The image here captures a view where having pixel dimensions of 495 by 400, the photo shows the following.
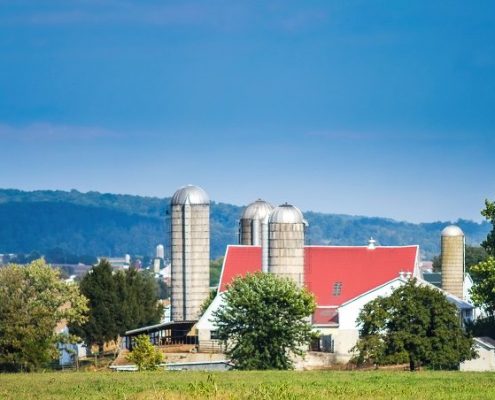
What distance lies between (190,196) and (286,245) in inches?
623

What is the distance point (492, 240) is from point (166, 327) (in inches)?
1152

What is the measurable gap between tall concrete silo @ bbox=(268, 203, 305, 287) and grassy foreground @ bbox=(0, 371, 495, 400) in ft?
88.2

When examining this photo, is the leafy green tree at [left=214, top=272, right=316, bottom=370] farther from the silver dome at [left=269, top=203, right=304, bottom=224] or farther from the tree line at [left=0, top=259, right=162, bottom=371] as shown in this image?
the silver dome at [left=269, top=203, right=304, bottom=224]

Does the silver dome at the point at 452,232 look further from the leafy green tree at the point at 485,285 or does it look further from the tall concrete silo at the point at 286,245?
the leafy green tree at the point at 485,285

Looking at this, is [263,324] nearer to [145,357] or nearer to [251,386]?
[145,357]

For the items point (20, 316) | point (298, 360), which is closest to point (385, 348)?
point (298, 360)

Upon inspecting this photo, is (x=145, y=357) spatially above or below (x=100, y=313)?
below

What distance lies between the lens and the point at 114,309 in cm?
10112

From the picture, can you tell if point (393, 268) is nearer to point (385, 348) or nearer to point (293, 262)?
point (293, 262)

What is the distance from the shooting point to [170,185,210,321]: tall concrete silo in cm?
10221

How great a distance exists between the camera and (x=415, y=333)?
71.2 m

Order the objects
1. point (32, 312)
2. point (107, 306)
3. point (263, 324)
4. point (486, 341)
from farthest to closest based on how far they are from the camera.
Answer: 1. point (107, 306)
2. point (486, 341)
3. point (32, 312)
4. point (263, 324)

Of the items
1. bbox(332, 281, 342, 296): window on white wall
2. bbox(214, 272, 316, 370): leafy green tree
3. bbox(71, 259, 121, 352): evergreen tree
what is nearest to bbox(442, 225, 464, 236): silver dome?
bbox(332, 281, 342, 296): window on white wall

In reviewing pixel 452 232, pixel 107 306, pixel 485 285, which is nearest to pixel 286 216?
pixel 107 306
